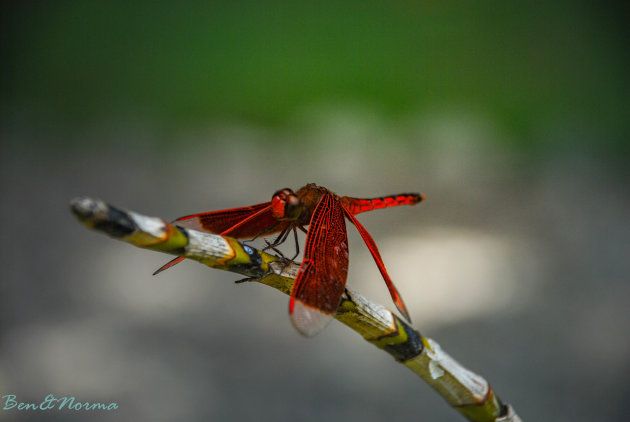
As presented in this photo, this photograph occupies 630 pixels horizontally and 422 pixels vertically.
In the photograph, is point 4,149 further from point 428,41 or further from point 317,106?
point 428,41

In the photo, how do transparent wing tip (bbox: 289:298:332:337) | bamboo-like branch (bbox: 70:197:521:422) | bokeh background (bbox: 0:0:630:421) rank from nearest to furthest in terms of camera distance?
bamboo-like branch (bbox: 70:197:521:422) < transparent wing tip (bbox: 289:298:332:337) < bokeh background (bbox: 0:0:630:421)

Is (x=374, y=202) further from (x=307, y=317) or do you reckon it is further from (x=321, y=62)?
(x=321, y=62)

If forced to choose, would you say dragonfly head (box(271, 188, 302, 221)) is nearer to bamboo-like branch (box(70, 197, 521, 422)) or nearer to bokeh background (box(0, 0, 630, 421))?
bamboo-like branch (box(70, 197, 521, 422))

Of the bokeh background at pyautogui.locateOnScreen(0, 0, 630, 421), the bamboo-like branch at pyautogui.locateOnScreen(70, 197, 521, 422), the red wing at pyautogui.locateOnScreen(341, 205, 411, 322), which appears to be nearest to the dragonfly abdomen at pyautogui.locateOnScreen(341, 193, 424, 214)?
the red wing at pyautogui.locateOnScreen(341, 205, 411, 322)

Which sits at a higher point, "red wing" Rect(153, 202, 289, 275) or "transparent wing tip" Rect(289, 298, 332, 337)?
"red wing" Rect(153, 202, 289, 275)

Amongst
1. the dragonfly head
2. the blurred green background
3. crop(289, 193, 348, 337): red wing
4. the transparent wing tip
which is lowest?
the transparent wing tip

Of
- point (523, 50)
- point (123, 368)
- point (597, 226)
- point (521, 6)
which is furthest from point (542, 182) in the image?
point (123, 368)

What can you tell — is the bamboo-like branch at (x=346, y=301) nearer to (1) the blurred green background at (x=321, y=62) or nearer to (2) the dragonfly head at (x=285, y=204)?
(2) the dragonfly head at (x=285, y=204)
